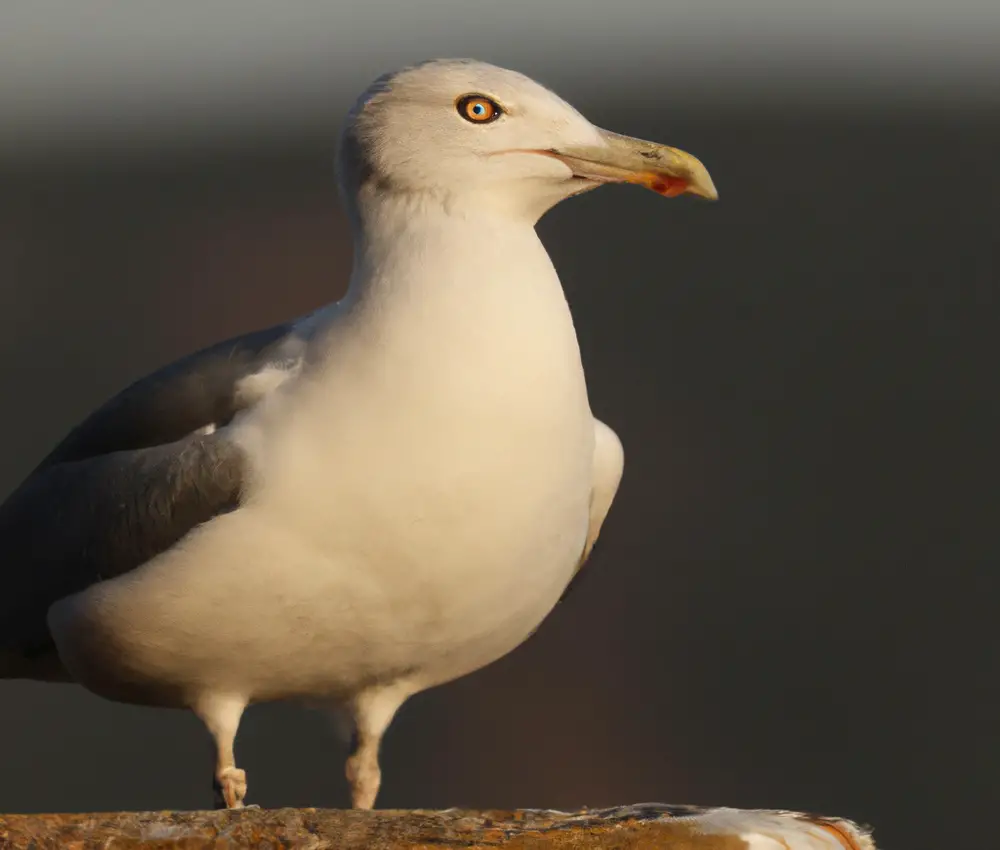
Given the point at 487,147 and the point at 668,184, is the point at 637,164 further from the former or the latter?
the point at 487,147

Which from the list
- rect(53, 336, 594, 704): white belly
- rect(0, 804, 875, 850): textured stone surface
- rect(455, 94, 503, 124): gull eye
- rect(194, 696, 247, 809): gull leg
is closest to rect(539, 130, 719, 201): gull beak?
rect(455, 94, 503, 124): gull eye

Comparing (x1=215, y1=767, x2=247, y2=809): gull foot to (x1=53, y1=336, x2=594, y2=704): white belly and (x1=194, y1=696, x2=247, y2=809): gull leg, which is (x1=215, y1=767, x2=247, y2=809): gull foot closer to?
(x1=194, y1=696, x2=247, y2=809): gull leg

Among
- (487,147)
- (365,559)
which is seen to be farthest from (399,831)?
(487,147)

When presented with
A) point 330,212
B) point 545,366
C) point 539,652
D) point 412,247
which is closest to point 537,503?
point 545,366

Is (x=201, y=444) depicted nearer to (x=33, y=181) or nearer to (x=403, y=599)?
(x=403, y=599)

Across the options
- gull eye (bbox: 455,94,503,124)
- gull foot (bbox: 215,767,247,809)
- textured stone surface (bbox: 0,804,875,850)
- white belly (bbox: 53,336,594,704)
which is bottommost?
gull foot (bbox: 215,767,247,809)

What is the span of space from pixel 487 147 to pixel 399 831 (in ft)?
5.35

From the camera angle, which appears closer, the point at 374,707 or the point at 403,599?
the point at 403,599

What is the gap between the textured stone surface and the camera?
3.40 m

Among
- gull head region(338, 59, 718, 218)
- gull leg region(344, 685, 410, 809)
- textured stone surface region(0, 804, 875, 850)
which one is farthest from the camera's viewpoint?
gull leg region(344, 685, 410, 809)

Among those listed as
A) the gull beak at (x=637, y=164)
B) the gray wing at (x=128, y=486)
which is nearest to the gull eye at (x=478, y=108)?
the gull beak at (x=637, y=164)

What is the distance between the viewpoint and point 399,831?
11.3 feet

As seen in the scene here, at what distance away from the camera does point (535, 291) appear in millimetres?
4453

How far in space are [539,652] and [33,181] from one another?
481 centimetres
